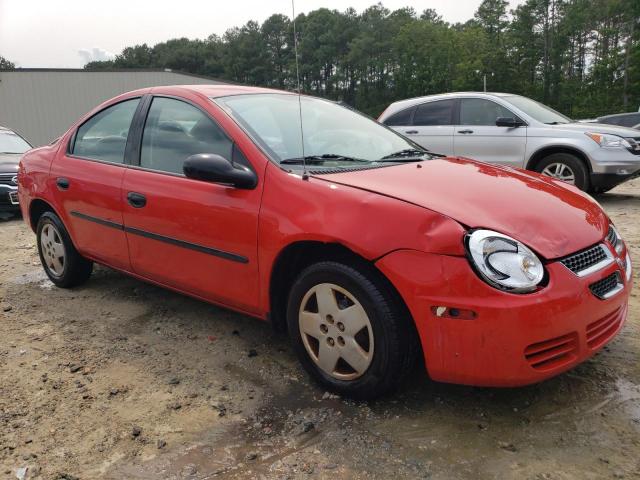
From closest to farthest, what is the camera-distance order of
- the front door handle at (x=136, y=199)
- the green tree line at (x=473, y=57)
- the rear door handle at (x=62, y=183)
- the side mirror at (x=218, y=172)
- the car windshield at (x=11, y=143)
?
the side mirror at (x=218, y=172) → the front door handle at (x=136, y=199) → the rear door handle at (x=62, y=183) → the car windshield at (x=11, y=143) → the green tree line at (x=473, y=57)

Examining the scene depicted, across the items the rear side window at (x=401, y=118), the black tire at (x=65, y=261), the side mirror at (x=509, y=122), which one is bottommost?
the black tire at (x=65, y=261)

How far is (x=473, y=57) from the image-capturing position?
59.9 meters

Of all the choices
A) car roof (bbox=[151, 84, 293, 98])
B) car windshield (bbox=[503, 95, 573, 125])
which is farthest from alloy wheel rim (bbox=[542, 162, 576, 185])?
car roof (bbox=[151, 84, 293, 98])

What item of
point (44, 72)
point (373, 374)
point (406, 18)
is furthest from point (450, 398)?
point (406, 18)

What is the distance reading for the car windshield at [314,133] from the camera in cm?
297

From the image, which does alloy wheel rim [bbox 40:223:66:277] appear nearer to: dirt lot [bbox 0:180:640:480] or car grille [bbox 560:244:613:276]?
dirt lot [bbox 0:180:640:480]

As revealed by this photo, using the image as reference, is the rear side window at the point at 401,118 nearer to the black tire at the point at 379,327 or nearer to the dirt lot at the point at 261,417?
the dirt lot at the point at 261,417

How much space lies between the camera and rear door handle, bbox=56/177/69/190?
400 centimetres

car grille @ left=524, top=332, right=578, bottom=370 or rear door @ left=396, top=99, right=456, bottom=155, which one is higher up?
rear door @ left=396, top=99, right=456, bottom=155

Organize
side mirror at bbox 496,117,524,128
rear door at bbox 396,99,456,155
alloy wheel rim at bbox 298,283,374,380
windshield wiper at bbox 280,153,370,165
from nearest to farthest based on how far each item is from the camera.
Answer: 1. alloy wheel rim at bbox 298,283,374,380
2. windshield wiper at bbox 280,153,370,165
3. side mirror at bbox 496,117,524,128
4. rear door at bbox 396,99,456,155

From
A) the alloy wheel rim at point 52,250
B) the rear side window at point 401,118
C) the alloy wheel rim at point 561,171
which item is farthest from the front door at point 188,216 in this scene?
the rear side window at point 401,118

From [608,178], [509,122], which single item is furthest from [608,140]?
[509,122]

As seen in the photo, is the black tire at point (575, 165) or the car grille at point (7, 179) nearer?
the black tire at point (575, 165)

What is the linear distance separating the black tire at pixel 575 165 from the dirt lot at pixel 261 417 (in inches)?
167
